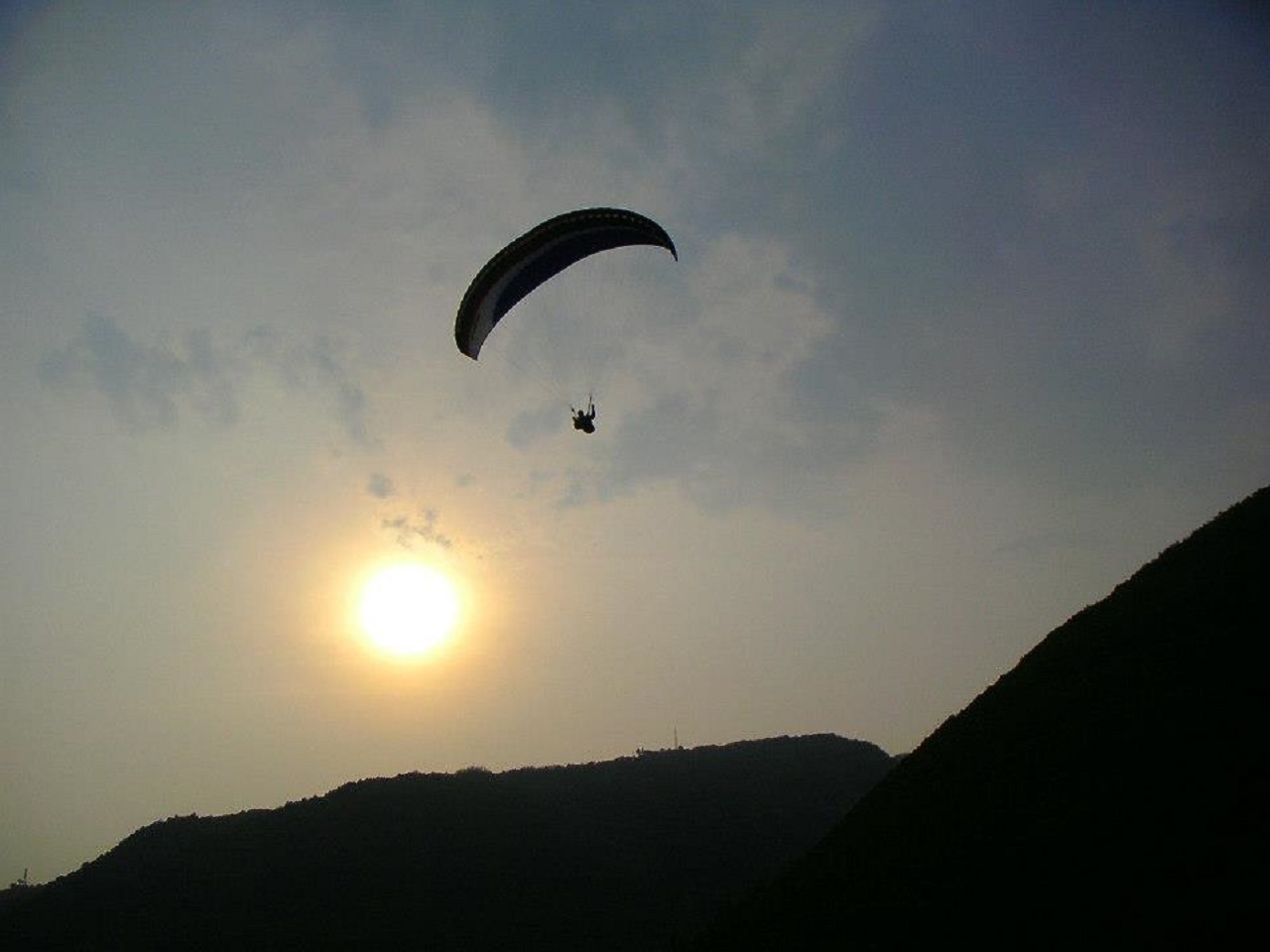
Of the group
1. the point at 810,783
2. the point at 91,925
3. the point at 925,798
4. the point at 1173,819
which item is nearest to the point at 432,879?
the point at 91,925

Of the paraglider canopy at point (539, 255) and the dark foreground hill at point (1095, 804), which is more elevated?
the paraglider canopy at point (539, 255)

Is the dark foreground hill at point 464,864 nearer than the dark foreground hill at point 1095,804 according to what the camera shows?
No

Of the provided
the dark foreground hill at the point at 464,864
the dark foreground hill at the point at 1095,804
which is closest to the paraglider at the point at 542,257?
the dark foreground hill at the point at 1095,804

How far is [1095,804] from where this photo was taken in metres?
11.6

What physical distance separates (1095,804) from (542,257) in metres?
19.4

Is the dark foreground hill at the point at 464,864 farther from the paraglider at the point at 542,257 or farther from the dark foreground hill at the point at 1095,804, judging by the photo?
the paraglider at the point at 542,257

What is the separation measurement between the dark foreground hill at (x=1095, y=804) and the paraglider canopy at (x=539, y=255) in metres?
15.9

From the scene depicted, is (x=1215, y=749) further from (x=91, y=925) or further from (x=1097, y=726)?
(x=91, y=925)

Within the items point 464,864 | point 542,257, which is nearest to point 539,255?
point 542,257

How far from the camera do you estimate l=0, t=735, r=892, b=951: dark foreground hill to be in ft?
117

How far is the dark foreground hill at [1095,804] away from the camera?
9.46 meters

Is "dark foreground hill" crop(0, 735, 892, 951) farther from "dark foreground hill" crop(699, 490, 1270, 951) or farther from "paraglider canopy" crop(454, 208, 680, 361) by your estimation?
"paraglider canopy" crop(454, 208, 680, 361)

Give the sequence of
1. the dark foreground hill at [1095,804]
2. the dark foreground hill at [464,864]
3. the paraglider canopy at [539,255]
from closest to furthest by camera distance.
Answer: the dark foreground hill at [1095,804] → the paraglider canopy at [539,255] → the dark foreground hill at [464,864]

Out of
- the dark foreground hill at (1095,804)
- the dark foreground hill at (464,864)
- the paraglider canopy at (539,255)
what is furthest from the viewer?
the dark foreground hill at (464,864)
